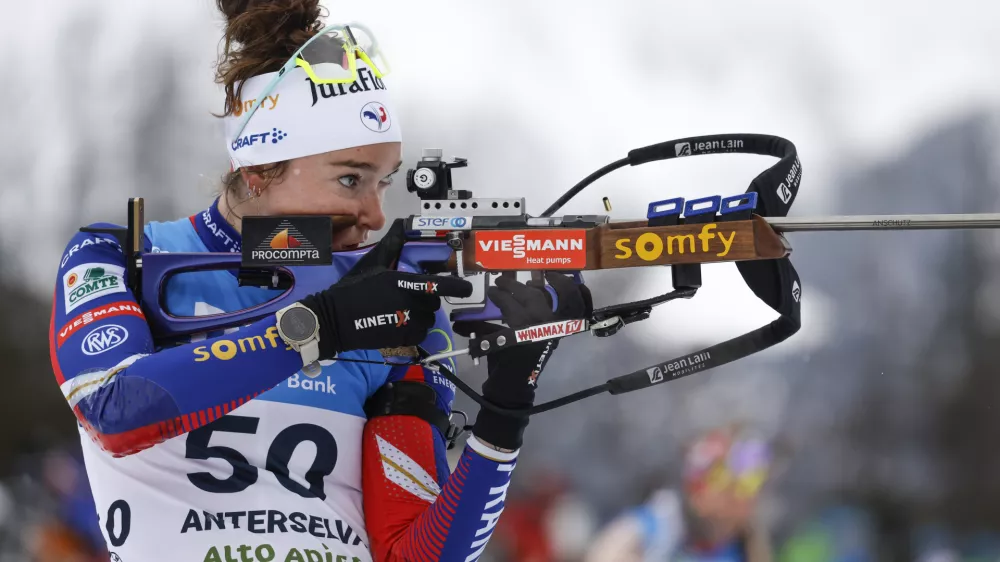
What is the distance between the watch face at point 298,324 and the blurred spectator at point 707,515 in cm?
232

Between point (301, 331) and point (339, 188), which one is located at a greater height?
point (339, 188)

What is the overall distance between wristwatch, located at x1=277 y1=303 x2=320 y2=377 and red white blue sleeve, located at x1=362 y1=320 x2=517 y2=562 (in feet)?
0.89

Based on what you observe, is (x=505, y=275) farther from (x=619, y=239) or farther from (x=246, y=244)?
(x=246, y=244)

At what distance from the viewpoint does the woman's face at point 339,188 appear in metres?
1.42

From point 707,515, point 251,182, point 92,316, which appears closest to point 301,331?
point 92,316

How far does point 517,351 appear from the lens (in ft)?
4.24

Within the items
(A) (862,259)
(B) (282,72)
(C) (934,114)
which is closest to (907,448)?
(A) (862,259)

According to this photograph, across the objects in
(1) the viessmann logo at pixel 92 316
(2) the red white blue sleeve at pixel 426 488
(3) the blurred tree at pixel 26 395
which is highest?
(1) the viessmann logo at pixel 92 316

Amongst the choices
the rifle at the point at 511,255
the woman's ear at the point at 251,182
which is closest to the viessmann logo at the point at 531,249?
the rifle at the point at 511,255

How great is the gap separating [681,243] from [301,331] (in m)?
0.50

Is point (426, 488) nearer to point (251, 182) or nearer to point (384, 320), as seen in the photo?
point (384, 320)

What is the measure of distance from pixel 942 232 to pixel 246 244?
263 centimetres

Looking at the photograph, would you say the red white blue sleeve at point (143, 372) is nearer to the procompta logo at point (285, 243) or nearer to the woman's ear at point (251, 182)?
the procompta logo at point (285, 243)

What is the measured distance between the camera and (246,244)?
52.4 inches
